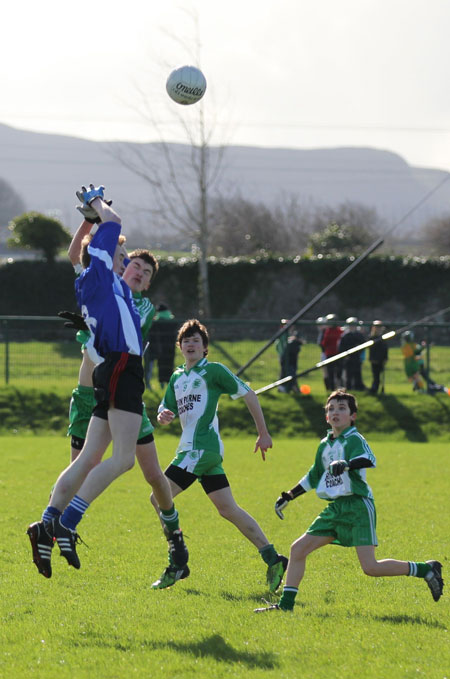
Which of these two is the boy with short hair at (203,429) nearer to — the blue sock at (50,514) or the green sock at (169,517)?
the green sock at (169,517)

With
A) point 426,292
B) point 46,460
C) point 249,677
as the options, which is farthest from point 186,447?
point 426,292

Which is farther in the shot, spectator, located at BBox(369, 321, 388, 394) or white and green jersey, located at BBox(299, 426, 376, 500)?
spectator, located at BBox(369, 321, 388, 394)

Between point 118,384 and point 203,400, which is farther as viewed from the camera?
point 203,400

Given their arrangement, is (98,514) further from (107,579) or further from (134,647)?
(134,647)

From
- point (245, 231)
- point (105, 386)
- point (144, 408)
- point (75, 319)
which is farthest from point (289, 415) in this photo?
point (245, 231)

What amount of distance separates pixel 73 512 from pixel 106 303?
1343 mm

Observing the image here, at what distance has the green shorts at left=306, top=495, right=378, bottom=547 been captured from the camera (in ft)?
21.3

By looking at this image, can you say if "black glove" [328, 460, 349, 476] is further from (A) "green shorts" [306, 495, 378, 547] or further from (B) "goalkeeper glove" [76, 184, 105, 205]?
(B) "goalkeeper glove" [76, 184, 105, 205]

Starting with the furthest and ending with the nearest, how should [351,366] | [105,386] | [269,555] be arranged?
[351,366] < [269,555] < [105,386]

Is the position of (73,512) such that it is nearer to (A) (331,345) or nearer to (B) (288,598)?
(B) (288,598)

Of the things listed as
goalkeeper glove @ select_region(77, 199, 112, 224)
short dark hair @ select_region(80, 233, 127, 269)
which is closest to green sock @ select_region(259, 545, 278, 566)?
short dark hair @ select_region(80, 233, 127, 269)

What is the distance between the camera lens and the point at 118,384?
620cm

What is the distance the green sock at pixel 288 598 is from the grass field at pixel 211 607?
92 millimetres

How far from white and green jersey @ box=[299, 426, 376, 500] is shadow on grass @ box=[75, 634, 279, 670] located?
4.67 feet
